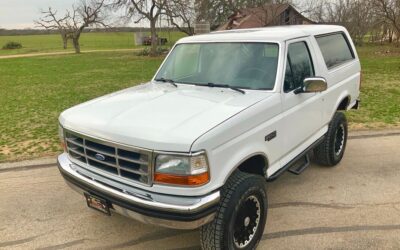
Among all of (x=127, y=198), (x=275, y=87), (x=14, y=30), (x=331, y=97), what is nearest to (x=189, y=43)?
(x=275, y=87)

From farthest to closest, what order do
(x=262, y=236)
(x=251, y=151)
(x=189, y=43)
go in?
(x=189, y=43), (x=262, y=236), (x=251, y=151)

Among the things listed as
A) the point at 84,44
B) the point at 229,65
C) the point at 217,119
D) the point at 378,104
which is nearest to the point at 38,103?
the point at 229,65

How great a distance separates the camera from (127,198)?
2.64 metres

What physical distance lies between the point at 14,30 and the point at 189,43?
101m

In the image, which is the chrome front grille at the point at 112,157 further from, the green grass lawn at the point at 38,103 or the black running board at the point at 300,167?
the green grass lawn at the point at 38,103

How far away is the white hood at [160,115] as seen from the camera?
8.22ft

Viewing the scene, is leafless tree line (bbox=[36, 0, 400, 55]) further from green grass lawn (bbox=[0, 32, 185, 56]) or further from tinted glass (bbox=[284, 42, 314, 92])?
tinted glass (bbox=[284, 42, 314, 92])

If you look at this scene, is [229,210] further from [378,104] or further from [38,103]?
[38,103]

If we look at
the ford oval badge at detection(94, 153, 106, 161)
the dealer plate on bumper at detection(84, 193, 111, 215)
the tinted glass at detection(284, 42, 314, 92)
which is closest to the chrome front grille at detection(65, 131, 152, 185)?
the ford oval badge at detection(94, 153, 106, 161)

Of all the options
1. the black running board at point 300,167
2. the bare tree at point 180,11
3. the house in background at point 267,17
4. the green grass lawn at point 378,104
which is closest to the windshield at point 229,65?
the black running board at point 300,167

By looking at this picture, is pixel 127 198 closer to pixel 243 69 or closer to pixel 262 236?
pixel 262 236

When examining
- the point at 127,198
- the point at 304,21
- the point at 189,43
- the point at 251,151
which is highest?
the point at 304,21

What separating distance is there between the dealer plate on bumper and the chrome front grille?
0.77 feet

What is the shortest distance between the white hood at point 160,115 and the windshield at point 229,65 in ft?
0.60
